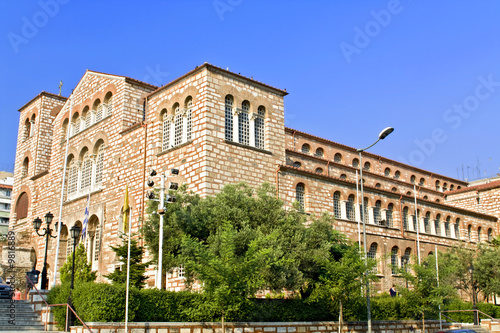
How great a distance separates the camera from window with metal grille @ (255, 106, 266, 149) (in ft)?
89.1

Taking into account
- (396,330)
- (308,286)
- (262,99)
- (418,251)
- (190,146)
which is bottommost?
(396,330)

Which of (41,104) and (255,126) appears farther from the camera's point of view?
(41,104)

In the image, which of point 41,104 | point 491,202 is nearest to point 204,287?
point 41,104

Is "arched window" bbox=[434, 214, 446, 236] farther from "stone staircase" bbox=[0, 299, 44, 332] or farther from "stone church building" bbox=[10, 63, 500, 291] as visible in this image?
"stone staircase" bbox=[0, 299, 44, 332]

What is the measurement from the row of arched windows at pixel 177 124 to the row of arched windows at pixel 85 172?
257 inches

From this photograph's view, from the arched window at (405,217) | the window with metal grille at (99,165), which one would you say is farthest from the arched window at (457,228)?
the window with metal grille at (99,165)

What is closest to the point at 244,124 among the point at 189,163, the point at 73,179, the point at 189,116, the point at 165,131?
the point at 189,116

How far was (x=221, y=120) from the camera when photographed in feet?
83.0

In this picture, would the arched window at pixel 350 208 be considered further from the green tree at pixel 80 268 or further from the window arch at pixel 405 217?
the green tree at pixel 80 268

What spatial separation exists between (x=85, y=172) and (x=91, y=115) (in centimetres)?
387

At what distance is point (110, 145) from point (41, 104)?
43.5ft

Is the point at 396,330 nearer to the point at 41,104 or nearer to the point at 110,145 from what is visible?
the point at 110,145

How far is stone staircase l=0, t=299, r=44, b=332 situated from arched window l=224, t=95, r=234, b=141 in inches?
464

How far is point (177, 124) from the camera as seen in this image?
26.9 m
